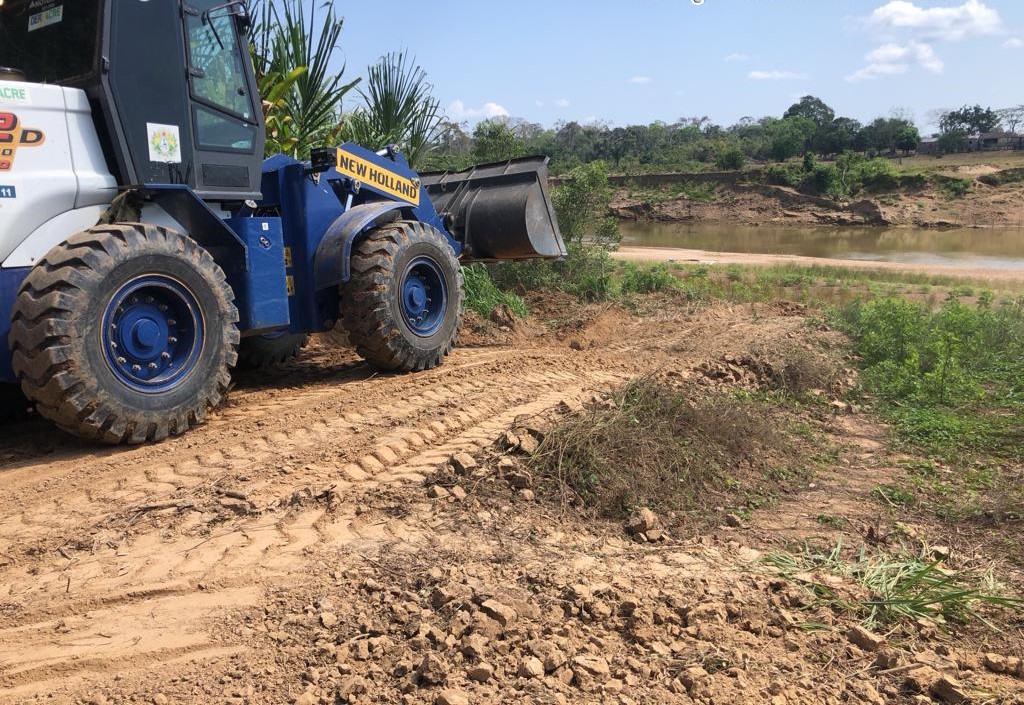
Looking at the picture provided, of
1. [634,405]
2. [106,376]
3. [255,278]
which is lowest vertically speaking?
[634,405]

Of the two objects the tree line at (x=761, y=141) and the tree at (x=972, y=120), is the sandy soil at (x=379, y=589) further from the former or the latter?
the tree at (x=972, y=120)

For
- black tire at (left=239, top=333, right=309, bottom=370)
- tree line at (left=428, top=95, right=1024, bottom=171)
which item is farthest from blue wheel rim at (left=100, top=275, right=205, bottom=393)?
tree line at (left=428, top=95, right=1024, bottom=171)

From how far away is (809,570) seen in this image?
133 inches

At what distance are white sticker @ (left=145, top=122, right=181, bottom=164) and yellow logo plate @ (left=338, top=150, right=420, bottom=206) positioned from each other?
1.47 m

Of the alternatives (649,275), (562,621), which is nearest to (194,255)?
(562,621)

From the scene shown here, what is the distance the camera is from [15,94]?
432cm

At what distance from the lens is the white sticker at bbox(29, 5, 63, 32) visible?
4840 mm

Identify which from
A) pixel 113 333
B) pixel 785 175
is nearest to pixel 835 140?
pixel 785 175

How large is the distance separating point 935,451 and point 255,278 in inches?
195

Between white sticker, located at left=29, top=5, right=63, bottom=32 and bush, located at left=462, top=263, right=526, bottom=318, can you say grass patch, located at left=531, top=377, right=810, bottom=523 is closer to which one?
white sticker, located at left=29, top=5, right=63, bottom=32

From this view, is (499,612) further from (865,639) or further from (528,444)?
(528,444)

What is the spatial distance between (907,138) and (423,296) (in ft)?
209

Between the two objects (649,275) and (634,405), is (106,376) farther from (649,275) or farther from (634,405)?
(649,275)

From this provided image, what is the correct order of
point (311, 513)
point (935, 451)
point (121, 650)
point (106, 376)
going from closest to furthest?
point (121, 650)
point (311, 513)
point (106, 376)
point (935, 451)
